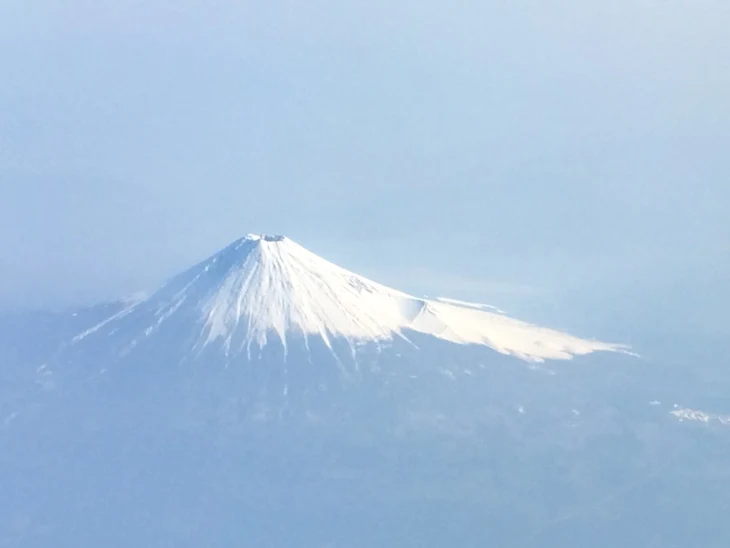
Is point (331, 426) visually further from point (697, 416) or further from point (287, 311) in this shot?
point (697, 416)

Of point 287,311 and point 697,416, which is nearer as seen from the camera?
point 697,416

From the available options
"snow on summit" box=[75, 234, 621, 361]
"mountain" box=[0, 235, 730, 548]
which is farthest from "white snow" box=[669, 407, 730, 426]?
"snow on summit" box=[75, 234, 621, 361]

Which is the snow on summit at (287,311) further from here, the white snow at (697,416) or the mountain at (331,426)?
the white snow at (697,416)

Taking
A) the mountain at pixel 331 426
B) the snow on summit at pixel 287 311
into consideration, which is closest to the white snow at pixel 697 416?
the mountain at pixel 331 426

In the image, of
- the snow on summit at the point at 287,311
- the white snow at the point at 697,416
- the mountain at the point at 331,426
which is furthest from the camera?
the snow on summit at the point at 287,311

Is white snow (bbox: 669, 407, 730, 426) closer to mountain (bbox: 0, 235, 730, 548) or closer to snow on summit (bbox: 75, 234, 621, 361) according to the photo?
mountain (bbox: 0, 235, 730, 548)

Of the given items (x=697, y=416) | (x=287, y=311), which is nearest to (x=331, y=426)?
(x=287, y=311)
